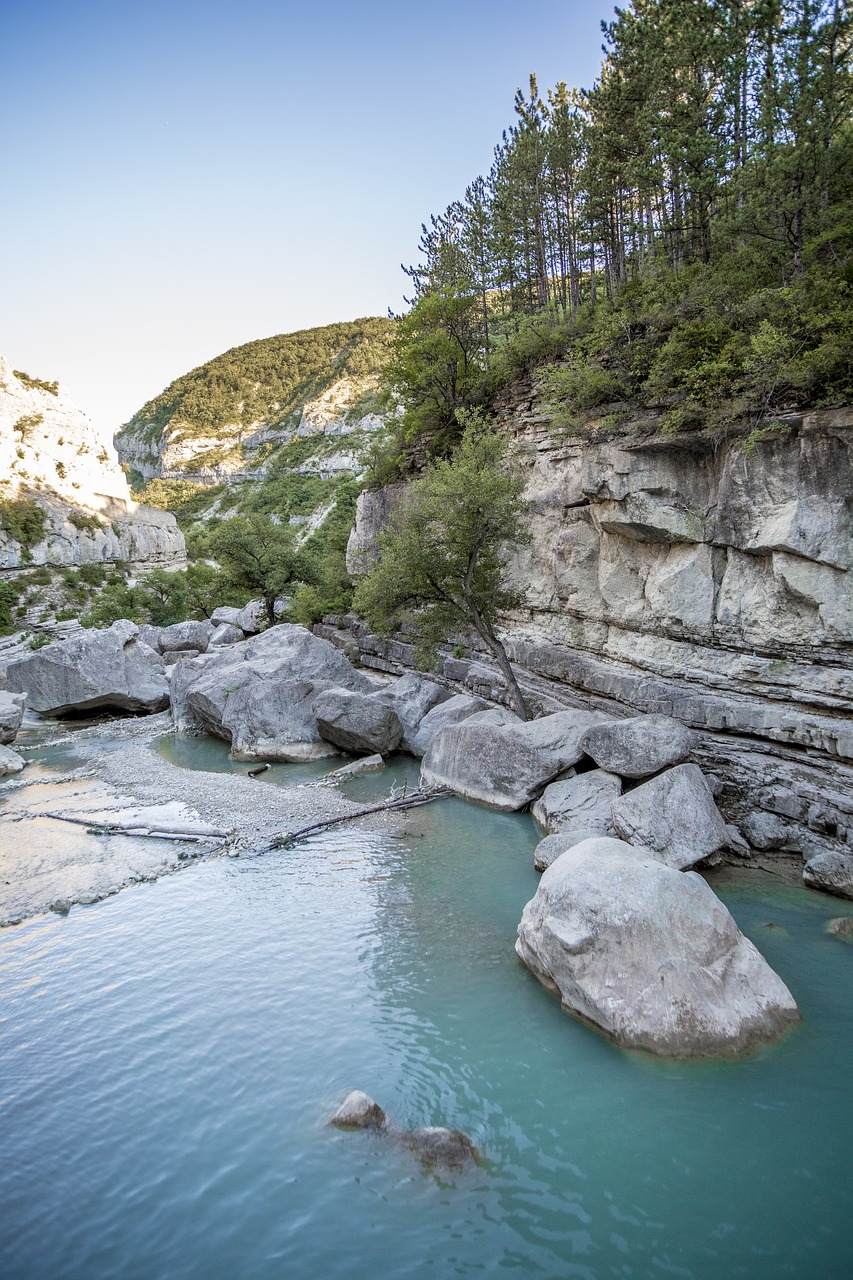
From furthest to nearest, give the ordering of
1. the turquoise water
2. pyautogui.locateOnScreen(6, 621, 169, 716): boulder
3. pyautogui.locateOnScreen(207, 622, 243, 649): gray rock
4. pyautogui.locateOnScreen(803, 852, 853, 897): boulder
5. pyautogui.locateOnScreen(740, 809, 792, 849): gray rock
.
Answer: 1. pyautogui.locateOnScreen(207, 622, 243, 649): gray rock
2. pyautogui.locateOnScreen(6, 621, 169, 716): boulder
3. pyautogui.locateOnScreen(740, 809, 792, 849): gray rock
4. pyautogui.locateOnScreen(803, 852, 853, 897): boulder
5. the turquoise water

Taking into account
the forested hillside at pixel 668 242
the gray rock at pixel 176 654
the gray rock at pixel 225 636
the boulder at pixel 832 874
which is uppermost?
the forested hillside at pixel 668 242

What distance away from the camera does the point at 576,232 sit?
2875 cm

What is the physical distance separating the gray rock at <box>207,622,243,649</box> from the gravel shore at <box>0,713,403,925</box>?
55.8ft

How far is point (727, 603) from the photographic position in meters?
16.2

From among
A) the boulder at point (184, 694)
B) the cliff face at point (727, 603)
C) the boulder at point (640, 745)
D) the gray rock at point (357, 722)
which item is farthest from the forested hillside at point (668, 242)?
the boulder at point (184, 694)

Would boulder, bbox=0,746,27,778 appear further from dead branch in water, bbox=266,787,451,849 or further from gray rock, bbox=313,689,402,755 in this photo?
dead branch in water, bbox=266,787,451,849

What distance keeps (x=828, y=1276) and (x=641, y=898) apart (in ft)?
12.0

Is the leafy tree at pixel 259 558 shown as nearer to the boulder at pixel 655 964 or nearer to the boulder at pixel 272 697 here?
the boulder at pixel 272 697

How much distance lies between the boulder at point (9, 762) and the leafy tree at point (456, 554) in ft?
40.6

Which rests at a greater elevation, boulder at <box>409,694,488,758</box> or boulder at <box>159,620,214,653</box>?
boulder at <box>159,620,214,653</box>

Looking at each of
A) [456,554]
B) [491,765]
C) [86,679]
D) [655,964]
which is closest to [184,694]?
[86,679]

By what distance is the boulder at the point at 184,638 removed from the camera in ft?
126

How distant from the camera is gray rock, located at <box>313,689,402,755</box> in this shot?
20859 millimetres

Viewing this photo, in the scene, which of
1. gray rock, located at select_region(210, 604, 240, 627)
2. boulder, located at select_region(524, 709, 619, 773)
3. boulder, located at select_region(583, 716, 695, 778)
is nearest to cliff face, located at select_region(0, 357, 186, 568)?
gray rock, located at select_region(210, 604, 240, 627)
